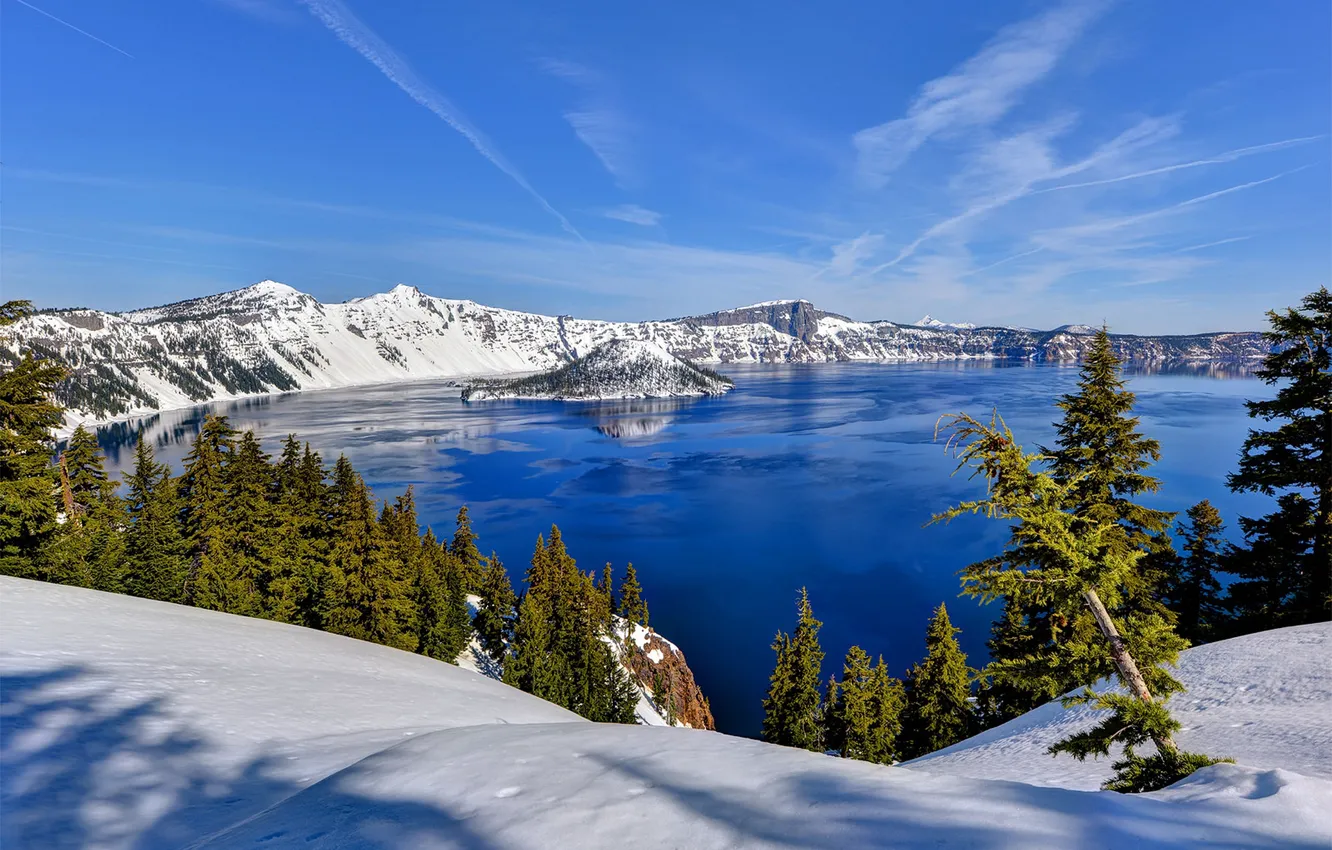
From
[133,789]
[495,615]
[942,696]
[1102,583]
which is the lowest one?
[495,615]

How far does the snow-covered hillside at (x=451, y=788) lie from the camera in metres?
3.93

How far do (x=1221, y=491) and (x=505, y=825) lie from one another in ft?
256

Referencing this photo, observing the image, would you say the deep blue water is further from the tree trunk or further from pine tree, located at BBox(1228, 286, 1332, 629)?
the tree trunk

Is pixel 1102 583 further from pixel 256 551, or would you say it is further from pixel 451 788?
pixel 256 551

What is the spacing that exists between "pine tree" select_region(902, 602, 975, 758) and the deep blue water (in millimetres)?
11024

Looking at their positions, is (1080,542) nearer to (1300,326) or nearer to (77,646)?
(1300,326)

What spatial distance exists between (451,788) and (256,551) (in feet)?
77.1

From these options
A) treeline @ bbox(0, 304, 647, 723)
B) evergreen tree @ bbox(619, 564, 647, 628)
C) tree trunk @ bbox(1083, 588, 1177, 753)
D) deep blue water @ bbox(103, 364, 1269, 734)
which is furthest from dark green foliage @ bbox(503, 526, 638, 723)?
tree trunk @ bbox(1083, 588, 1177, 753)

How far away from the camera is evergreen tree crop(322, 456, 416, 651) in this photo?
22.0m

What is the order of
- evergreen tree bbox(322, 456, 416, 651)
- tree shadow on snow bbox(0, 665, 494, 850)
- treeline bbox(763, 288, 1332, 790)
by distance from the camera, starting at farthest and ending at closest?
1. evergreen tree bbox(322, 456, 416, 651)
2. treeline bbox(763, 288, 1332, 790)
3. tree shadow on snow bbox(0, 665, 494, 850)

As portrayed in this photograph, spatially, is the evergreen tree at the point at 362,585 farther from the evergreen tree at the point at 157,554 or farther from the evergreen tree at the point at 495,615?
the evergreen tree at the point at 495,615

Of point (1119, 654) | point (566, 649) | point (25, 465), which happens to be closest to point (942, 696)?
point (566, 649)

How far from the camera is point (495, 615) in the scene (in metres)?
34.8

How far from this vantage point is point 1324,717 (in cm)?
867
